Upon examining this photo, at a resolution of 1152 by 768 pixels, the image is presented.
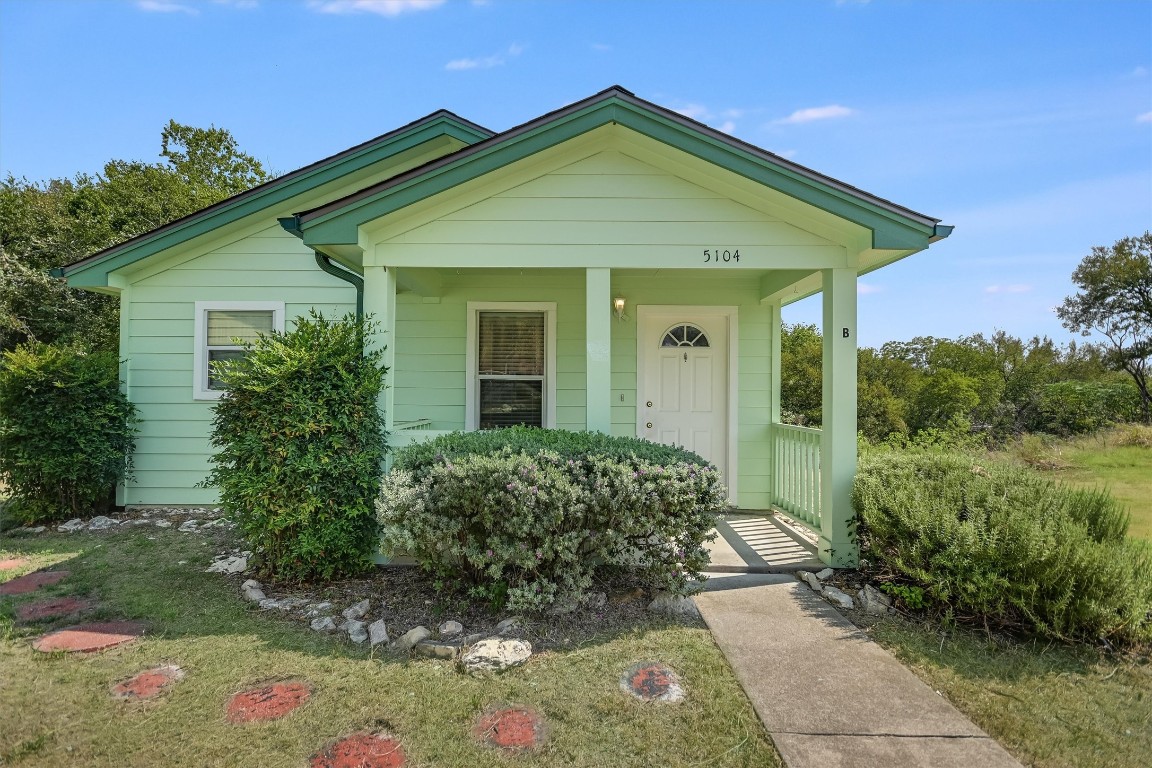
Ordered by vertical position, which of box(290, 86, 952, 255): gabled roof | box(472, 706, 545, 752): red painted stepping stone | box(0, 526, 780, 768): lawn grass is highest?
box(290, 86, 952, 255): gabled roof

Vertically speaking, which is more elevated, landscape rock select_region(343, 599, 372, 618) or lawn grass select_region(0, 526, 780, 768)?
landscape rock select_region(343, 599, 372, 618)

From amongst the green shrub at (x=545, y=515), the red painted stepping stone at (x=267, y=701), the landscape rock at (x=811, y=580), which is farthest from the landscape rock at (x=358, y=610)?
Result: the landscape rock at (x=811, y=580)

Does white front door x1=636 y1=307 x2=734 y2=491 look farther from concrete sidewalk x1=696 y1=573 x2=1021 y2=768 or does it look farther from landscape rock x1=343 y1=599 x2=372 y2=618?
landscape rock x1=343 y1=599 x2=372 y2=618

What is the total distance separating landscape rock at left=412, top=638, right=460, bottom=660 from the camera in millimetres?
3324

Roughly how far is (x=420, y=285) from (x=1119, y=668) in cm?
613

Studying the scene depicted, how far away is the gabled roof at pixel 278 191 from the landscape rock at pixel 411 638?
216 inches

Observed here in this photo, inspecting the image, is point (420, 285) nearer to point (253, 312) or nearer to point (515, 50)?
point (253, 312)

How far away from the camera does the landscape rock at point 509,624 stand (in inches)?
140

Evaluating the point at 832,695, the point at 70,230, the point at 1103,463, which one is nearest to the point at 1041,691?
the point at 832,695

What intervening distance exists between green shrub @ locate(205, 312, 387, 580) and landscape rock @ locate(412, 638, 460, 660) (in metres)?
1.25

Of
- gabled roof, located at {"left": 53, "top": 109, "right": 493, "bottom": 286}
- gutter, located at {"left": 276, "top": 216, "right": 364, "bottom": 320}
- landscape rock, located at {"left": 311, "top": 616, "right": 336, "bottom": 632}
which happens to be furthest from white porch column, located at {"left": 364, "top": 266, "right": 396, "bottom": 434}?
gabled roof, located at {"left": 53, "top": 109, "right": 493, "bottom": 286}

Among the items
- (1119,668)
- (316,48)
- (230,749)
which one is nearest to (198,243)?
(316,48)

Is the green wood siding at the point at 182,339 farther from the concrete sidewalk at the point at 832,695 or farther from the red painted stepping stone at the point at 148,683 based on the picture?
the concrete sidewalk at the point at 832,695

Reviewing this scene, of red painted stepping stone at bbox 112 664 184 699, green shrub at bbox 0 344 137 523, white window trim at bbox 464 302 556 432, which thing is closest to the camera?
red painted stepping stone at bbox 112 664 184 699
